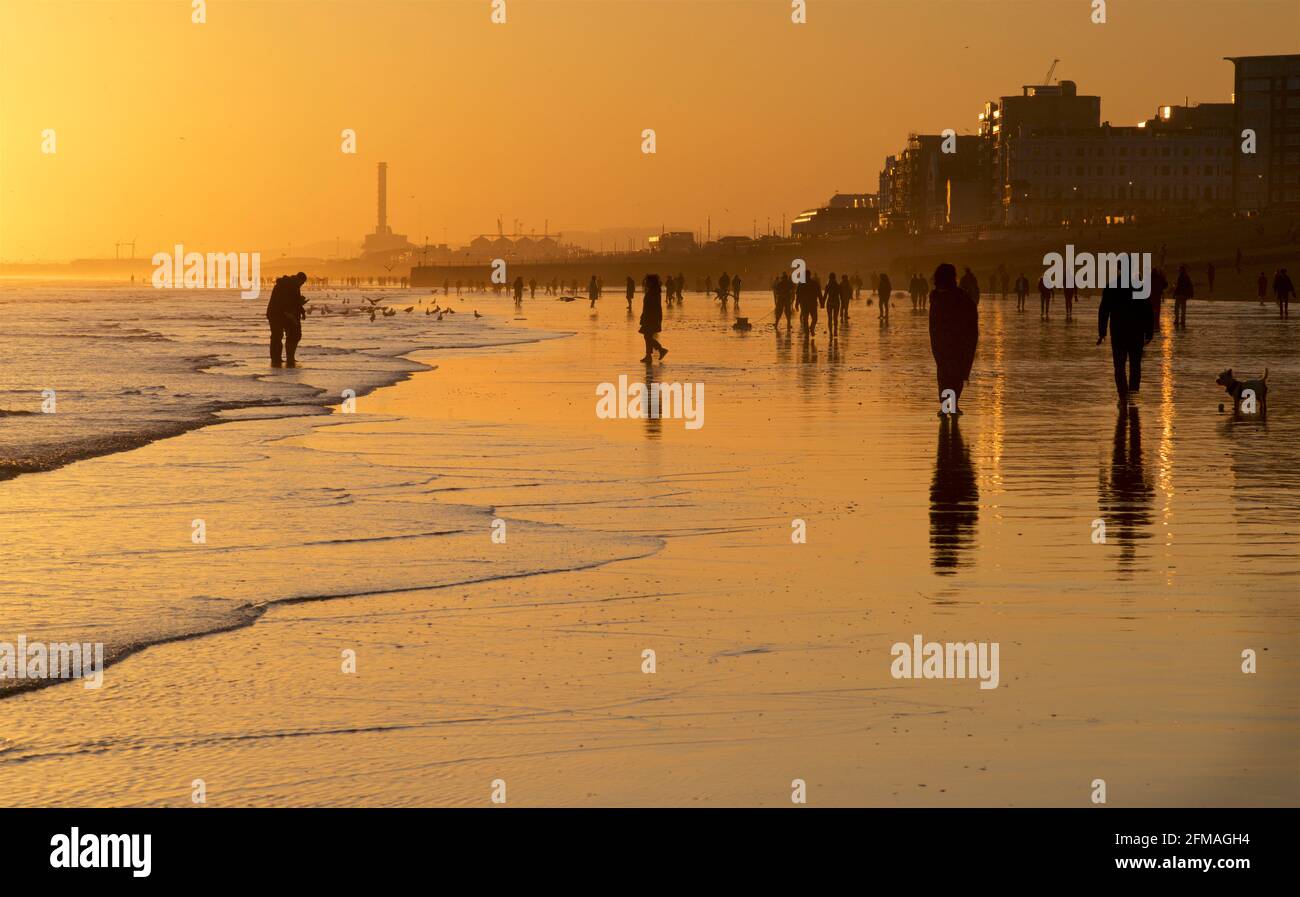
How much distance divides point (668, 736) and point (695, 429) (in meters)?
12.2

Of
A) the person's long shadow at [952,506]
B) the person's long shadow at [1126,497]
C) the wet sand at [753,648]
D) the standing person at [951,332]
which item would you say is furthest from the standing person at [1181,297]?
the person's long shadow at [952,506]

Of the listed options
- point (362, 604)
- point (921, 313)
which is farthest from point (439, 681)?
point (921, 313)

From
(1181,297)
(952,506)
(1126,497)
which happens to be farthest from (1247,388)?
(1181,297)

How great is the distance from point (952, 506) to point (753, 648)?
15.7 ft

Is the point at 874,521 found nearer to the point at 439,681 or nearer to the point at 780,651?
the point at 780,651

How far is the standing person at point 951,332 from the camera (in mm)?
19703

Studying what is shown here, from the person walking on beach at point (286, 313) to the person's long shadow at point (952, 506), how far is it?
1627cm

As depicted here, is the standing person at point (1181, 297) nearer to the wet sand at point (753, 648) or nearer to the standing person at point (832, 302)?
the standing person at point (832, 302)

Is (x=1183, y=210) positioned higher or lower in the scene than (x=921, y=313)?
higher

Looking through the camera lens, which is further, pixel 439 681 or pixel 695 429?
pixel 695 429

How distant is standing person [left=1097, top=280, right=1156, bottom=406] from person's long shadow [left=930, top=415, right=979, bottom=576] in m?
4.45

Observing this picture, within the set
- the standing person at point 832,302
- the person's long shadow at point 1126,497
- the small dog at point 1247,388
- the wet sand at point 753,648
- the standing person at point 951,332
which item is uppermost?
the standing person at point 832,302

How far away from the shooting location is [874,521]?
11.4 meters

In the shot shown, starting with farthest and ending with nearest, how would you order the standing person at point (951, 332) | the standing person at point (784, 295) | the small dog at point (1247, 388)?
the standing person at point (784, 295)
the standing person at point (951, 332)
the small dog at point (1247, 388)
